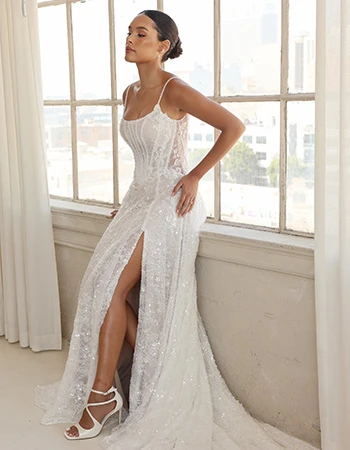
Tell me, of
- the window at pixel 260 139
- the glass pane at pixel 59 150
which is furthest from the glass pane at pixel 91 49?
the window at pixel 260 139

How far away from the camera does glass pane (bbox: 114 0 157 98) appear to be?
3297mm

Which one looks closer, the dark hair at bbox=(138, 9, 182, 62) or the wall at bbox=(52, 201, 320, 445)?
the wall at bbox=(52, 201, 320, 445)

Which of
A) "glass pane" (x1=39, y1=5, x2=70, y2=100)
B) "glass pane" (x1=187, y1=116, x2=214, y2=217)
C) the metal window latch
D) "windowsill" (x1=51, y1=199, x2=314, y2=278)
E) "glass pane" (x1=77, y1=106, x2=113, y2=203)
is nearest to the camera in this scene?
"windowsill" (x1=51, y1=199, x2=314, y2=278)

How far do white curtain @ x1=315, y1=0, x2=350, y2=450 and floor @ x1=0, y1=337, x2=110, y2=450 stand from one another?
944 millimetres

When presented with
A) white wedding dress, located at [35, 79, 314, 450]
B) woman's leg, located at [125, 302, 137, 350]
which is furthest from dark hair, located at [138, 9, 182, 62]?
woman's leg, located at [125, 302, 137, 350]

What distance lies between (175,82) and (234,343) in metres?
1.07

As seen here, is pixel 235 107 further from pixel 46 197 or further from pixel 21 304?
pixel 21 304

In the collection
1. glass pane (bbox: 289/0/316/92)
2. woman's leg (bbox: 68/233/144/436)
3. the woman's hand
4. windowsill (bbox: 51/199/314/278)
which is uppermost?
glass pane (bbox: 289/0/316/92)

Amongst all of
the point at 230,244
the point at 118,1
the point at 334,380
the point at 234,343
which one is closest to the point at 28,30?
the point at 118,1

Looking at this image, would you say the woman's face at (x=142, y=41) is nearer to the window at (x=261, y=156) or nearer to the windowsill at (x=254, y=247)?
the window at (x=261, y=156)

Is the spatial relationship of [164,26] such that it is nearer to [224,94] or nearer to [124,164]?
[224,94]

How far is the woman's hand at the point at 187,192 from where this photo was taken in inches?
109

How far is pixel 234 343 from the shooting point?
9.43 feet

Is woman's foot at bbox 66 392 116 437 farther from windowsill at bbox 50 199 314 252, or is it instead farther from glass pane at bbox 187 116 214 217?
glass pane at bbox 187 116 214 217
